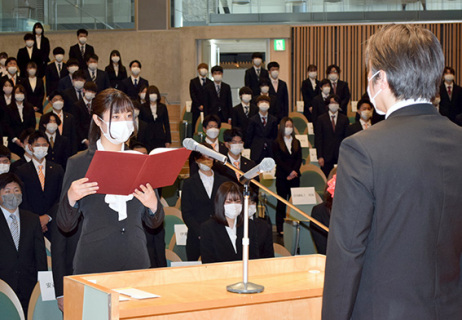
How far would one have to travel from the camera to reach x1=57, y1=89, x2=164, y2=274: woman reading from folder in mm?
3174

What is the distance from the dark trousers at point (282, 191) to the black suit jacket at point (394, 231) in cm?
664

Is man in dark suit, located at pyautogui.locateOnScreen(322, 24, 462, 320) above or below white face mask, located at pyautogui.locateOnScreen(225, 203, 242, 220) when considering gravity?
above

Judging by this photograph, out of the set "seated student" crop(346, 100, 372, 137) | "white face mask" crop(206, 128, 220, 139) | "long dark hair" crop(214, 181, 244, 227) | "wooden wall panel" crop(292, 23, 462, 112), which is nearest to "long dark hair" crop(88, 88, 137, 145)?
"long dark hair" crop(214, 181, 244, 227)

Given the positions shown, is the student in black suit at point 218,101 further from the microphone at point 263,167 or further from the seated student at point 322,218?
the microphone at point 263,167

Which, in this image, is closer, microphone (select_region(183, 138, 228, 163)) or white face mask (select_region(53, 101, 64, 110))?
microphone (select_region(183, 138, 228, 163))

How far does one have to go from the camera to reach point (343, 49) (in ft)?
54.5

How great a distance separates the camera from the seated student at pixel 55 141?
28.5 feet

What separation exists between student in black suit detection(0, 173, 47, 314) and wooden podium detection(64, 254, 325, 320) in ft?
9.17

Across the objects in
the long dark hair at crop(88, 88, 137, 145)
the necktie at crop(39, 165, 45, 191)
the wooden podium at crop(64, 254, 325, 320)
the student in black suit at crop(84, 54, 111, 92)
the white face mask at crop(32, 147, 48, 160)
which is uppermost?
the student in black suit at crop(84, 54, 111, 92)

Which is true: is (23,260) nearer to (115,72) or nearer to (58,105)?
(58,105)

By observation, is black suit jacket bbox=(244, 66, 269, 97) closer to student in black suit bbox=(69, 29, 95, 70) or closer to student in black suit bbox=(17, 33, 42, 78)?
student in black suit bbox=(69, 29, 95, 70)

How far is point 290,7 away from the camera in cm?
1617

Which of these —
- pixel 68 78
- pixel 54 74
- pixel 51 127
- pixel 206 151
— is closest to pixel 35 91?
pixel 54 74

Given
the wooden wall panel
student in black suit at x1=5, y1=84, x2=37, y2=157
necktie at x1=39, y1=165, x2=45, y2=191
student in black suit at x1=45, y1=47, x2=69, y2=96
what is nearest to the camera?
necktie at x1=39, y1=165, x2=45, y2=191
